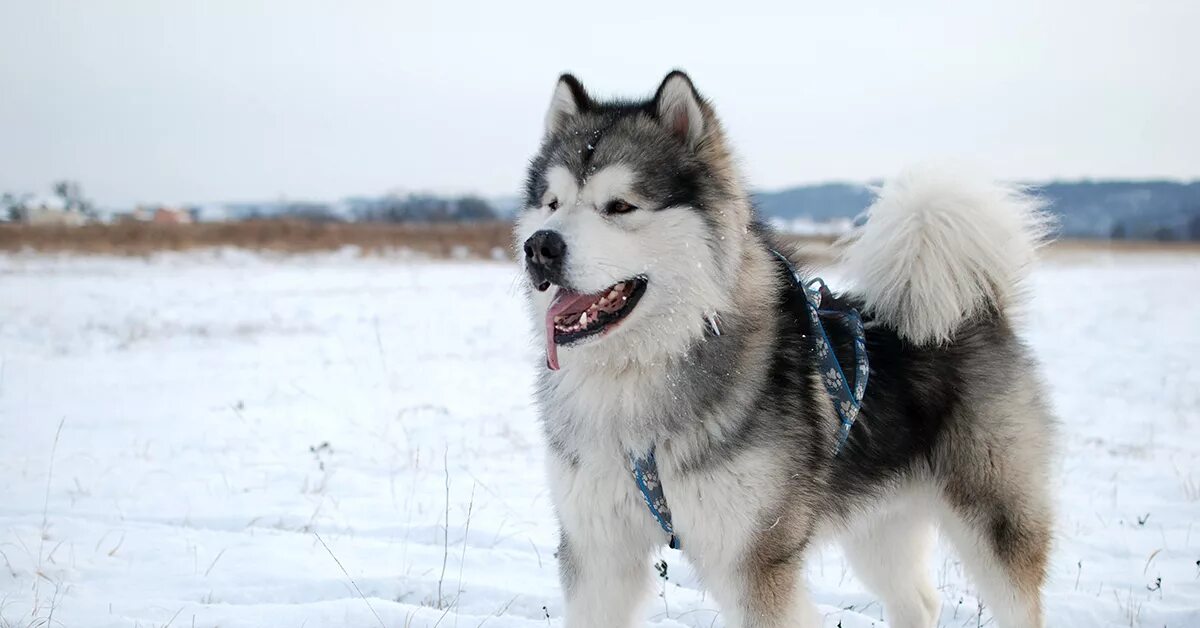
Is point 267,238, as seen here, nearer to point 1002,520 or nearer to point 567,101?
point 567,101

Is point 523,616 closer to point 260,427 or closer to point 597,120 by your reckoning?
point 597,120

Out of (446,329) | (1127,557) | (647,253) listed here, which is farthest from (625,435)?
(446,329)

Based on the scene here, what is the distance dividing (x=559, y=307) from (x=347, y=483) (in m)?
3.34

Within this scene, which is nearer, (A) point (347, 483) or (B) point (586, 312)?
(B) point (586, 312)

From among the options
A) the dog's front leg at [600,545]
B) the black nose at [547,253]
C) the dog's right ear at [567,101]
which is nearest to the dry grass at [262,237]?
the dog's right ear at [567,101]

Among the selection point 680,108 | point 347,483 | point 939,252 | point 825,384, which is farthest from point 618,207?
point 347,483

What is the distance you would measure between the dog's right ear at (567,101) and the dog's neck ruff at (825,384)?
38.9 inches

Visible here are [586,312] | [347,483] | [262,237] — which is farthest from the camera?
[262,237]

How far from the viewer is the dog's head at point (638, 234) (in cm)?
269

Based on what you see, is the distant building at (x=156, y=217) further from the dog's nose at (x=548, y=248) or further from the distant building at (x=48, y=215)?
the dog's nose at (x=548, y=248)

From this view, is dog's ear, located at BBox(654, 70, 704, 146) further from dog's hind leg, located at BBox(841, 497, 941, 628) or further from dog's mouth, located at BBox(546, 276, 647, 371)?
dog's hind leg, located at BBox(841, 497, 941, 628)

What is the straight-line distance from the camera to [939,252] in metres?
3.33

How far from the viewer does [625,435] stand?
278 cm

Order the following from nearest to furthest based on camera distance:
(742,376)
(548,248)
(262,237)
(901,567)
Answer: (548,248), (742,376), (901,567), (262,237)
